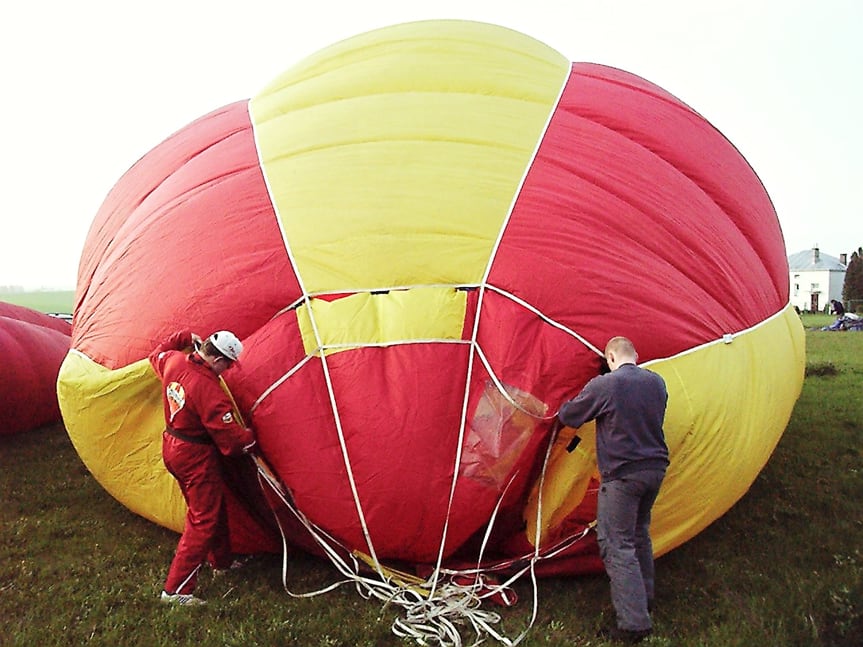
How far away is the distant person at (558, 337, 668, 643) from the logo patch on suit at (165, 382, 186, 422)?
5.93 feet

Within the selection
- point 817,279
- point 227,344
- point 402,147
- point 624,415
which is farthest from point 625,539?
point 817,279

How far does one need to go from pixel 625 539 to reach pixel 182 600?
7.01 ft

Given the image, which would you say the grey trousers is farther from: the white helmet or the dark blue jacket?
the white helmet

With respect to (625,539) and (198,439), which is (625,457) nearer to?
(625,539)

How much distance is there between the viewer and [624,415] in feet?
→ 11.3

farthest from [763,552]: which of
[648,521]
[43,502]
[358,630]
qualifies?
[43,502]

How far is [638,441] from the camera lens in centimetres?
347

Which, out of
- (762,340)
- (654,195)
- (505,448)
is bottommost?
(505,448)

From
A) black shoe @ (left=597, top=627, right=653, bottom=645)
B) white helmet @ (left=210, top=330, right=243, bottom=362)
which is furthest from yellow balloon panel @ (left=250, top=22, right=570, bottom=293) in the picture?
black shoe @ (left=597, top=627, right=653, bottom=645)

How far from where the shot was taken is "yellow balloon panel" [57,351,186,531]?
4.24m

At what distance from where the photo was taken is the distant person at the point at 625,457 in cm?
346

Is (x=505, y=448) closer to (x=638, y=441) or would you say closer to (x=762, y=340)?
(x=638, y=441)

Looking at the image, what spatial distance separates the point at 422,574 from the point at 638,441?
127 cm

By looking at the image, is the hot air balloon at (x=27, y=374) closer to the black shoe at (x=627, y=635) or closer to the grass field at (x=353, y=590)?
the grass field at (x=353, y=590)
